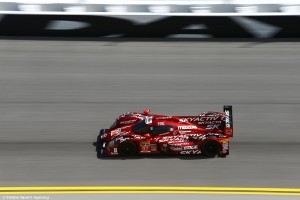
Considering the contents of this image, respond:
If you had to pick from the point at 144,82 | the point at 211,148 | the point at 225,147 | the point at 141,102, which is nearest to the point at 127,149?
the point at 211,148

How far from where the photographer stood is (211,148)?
12.1m

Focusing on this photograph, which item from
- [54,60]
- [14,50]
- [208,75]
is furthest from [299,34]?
[14,50]

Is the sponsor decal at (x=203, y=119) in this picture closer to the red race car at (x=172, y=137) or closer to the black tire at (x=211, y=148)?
the red race car at (x=172, y=137)

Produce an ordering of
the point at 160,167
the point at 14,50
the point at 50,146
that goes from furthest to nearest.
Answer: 1. the point at 14,50
2. the point at 50,146
3. the point at 160,167

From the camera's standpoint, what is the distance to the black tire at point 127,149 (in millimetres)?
12125

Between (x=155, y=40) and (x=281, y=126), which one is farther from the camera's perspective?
(x=155, y=40)

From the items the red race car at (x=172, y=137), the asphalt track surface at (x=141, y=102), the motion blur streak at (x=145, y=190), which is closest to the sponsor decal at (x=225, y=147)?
the red race car at (x=172, y=137)

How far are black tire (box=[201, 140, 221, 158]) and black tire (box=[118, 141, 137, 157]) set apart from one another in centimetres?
138

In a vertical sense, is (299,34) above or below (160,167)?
above

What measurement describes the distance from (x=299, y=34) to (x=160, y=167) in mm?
7069

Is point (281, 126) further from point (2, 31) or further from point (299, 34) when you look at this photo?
point (2, 31)

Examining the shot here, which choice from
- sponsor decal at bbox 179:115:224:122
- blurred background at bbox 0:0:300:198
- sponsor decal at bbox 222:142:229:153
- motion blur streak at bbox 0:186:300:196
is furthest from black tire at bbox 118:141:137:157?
sponsor decal at bbox 222:142:229:153

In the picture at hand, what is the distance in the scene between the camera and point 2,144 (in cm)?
1312

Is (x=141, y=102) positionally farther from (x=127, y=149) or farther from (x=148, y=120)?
(x=127, y=149)
